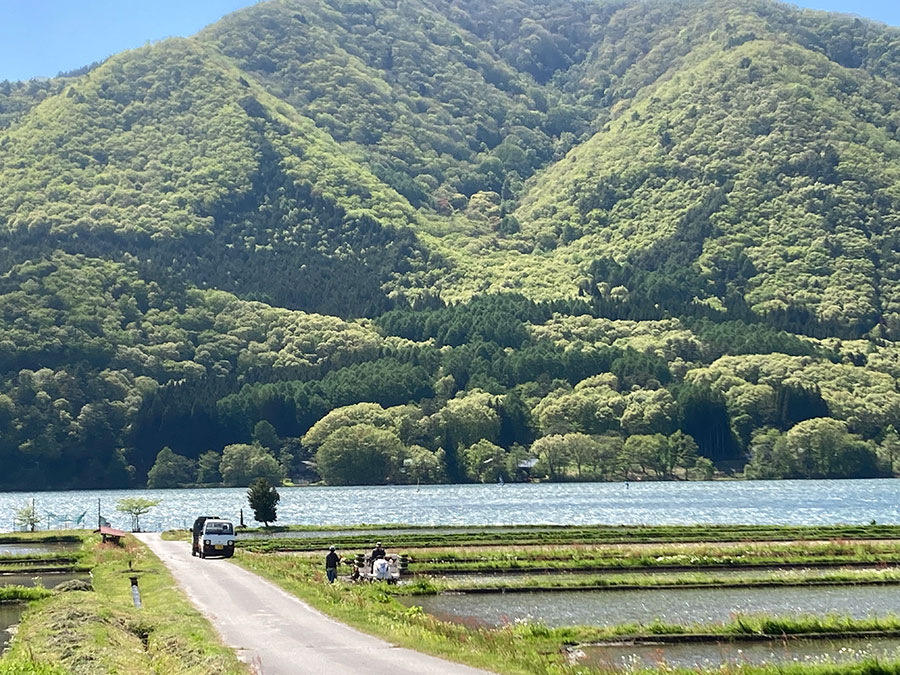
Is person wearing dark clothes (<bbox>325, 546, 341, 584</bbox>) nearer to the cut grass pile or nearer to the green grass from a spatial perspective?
the cut grass pile

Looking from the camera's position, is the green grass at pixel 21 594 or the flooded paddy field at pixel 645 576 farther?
the flooded paddy field at pixel 645 576

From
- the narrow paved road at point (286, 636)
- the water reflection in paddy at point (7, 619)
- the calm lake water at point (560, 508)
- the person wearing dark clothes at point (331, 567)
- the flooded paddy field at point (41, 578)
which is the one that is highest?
the calm lake water at point (560, 508)

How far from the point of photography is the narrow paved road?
33.3 metres

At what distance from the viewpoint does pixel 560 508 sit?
500 feet

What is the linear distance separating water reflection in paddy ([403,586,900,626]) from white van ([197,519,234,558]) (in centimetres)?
2254

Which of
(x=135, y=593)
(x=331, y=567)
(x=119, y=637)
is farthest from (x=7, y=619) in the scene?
(x=331, y=567)

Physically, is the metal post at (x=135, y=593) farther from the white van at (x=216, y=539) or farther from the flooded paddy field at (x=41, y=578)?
the white van at (x=216, y=539)

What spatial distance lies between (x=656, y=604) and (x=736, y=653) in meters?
16.1

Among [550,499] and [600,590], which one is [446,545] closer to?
[600,590]

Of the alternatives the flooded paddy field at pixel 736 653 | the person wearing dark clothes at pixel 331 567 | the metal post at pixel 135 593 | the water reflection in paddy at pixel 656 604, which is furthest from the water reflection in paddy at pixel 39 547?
the flooded paddy field at pixel 736 653

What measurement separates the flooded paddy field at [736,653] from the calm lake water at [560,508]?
7738cm

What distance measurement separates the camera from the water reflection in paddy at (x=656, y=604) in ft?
167

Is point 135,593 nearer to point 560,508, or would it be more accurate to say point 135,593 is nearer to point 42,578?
point 42,578

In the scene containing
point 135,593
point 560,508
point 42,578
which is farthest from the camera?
point 560,508
